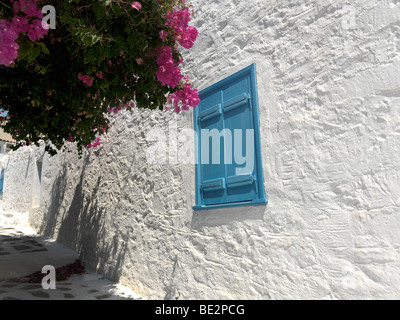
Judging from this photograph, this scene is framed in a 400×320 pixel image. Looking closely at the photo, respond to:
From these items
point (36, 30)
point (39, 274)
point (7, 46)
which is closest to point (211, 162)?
point (36, 30)

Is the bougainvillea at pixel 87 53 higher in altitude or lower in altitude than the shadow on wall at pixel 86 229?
higher

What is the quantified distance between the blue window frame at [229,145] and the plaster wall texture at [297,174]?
119 mm

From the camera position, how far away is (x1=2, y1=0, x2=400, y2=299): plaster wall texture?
2.74 meters

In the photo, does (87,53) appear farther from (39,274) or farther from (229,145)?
(39,274)

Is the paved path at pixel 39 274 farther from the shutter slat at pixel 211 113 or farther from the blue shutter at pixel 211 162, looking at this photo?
the shutter slat at pixel 211 113

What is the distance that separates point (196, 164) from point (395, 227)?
2387 millimetres

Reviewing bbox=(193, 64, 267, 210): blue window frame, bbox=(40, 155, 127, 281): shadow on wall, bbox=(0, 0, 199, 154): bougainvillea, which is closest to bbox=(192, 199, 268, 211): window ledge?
bbox=(193, 64, 267, 210): blue window frame

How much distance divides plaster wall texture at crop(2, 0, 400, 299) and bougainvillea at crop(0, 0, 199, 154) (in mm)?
1049

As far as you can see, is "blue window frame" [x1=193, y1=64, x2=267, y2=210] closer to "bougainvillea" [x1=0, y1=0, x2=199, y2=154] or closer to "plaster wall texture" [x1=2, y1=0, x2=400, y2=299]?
"plaster wall texture" [x1=2, y1=0, x2=400, y2=299]

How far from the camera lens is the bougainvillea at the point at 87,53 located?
2303 millimetres

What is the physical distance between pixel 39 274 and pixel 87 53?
553cm

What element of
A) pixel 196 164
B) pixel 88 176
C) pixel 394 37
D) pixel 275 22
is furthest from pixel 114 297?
pixel 394 37

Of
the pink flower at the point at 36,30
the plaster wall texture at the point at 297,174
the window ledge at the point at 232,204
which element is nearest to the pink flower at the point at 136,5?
the pink flower at the point at 36,30

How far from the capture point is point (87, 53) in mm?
2471
